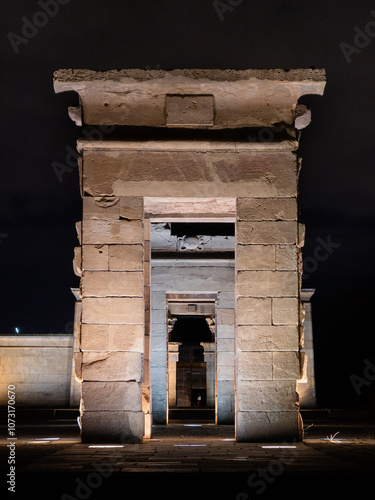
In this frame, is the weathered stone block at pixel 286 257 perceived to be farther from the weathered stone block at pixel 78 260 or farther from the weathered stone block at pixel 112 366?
the weathered stone block at pixel 78 260

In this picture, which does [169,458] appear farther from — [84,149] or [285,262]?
[84,149]

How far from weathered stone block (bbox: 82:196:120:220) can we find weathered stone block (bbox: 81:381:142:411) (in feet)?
8.07

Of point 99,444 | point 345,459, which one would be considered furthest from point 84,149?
point 345,459

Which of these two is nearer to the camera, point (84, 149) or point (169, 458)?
point (169, 458)

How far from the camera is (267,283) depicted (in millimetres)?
10203

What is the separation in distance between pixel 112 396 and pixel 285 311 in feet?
9.25

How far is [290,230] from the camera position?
10281 mm

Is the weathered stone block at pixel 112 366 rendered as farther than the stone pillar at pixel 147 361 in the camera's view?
No

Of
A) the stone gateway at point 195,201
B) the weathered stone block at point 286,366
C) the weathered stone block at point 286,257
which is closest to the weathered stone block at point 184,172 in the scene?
the stone gateway at point 195,201

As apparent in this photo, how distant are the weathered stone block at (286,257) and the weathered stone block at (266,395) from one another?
5.60 feet

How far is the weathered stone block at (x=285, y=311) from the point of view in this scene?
10.1m

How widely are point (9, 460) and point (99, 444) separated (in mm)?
2885

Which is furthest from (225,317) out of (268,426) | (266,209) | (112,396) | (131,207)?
(112,396)

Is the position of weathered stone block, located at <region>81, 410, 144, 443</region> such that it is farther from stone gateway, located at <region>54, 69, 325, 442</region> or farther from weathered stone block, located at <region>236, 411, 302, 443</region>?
weathered stone block, located at <region>236, 411, 302, 443</region>
